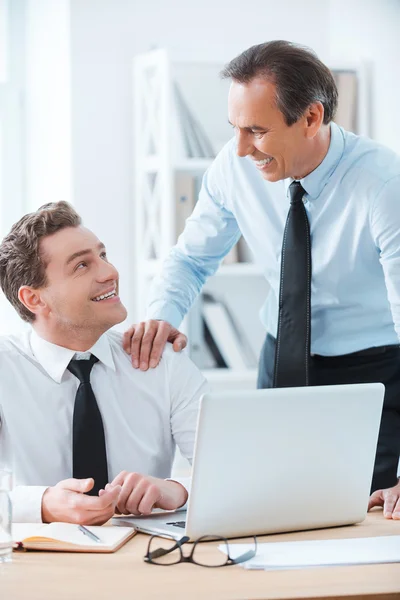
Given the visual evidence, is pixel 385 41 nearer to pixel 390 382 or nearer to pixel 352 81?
pixel 352 81

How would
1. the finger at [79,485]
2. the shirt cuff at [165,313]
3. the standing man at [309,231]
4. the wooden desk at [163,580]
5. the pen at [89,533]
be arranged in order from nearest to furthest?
the wooden desk at [163,580]
the pen at [89,533]
the finger at [79,485]
the standing man at [309,231]
the shirt cuff at [165,313]

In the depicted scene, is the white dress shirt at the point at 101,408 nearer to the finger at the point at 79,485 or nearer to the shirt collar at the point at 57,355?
the shirt collar at the point at 57,355

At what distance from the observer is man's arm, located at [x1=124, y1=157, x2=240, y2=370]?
2.21 metres

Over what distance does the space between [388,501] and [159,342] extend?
24.6 inches

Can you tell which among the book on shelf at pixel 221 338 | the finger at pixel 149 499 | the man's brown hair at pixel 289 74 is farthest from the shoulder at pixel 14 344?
the book on shelf at pixel 221 338

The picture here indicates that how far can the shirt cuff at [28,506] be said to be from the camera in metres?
1.54

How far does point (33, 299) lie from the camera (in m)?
1.96

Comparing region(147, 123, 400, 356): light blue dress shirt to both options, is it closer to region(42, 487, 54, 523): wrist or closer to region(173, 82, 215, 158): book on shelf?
region(42, 487, 54, 523): wrist

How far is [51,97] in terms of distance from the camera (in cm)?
361

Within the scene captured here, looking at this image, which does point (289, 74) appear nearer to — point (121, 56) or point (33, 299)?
point (33, 299)

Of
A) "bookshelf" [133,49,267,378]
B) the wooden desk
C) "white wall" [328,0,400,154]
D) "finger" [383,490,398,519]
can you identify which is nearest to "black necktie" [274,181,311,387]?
"finger" [383,490,398,519]

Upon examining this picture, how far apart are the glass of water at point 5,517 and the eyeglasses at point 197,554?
21cm

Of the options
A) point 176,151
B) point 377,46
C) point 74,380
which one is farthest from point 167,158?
point 74,380

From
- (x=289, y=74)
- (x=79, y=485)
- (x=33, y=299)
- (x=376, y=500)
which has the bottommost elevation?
(x=376, y=500)
